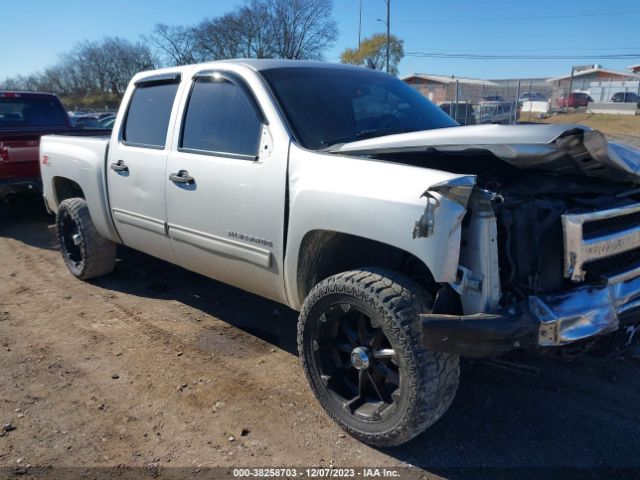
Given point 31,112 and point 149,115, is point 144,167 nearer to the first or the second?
point 149,115

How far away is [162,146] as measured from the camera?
13.4 feet

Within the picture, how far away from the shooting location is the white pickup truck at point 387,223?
2336 mm

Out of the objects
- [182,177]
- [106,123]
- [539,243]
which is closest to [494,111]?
[106,123]

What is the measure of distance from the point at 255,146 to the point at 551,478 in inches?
93.4

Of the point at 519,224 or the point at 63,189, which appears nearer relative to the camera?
the point at 519,224

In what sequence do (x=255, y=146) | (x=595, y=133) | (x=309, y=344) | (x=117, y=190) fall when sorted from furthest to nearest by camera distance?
(x=117, y=190) < (x=255, y=146) < (x=309, y=344) < (x=595, y=133)

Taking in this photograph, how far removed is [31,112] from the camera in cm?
905

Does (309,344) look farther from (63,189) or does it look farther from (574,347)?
(63,189)

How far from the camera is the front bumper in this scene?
226cm

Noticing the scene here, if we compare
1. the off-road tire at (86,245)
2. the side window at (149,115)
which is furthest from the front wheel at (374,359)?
the off-road tire at (86,245)

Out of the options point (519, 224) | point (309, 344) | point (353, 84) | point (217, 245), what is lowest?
point (309, 344)

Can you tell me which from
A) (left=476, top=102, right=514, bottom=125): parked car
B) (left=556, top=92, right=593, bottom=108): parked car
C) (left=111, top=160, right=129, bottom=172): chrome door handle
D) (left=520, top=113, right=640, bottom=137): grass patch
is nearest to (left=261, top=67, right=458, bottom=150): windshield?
(left=111, top=160, right=129, bottom=172): chrome door handle

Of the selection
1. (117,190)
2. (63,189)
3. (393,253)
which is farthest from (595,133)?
(63,189)

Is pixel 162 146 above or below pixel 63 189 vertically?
above
